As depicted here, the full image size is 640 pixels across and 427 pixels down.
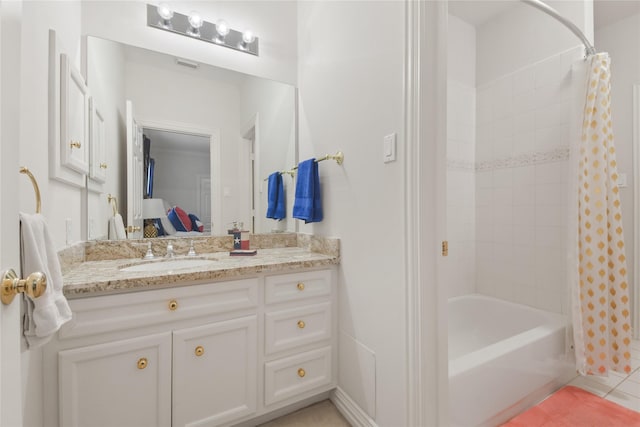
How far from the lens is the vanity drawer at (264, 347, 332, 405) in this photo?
55.7 inches

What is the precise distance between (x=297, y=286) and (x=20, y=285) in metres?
1.11

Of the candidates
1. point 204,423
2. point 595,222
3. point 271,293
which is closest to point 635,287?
point 595,222

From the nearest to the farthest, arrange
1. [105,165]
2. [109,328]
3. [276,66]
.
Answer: [109,328] → [105,165] → [276,66]

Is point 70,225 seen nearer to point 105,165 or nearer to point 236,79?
point 105,165

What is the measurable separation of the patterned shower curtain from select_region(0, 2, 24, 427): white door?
2310 mm

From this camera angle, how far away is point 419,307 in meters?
1.11

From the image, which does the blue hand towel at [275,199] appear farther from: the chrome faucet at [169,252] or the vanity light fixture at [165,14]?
the vanity light fixture at [165,14]

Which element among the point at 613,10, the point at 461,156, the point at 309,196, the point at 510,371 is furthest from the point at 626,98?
the point at 309,196

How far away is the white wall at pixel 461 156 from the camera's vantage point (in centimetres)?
239

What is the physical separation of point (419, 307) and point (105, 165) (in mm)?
1719

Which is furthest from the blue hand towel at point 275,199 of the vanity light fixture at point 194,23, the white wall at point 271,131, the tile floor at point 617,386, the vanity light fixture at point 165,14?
the tile floor at point 617,386

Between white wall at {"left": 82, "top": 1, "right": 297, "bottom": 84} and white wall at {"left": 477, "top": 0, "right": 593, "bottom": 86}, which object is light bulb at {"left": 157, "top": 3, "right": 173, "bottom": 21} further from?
white wall at {"left": 477, "top": 0, "right": 593, "bottom": 86}

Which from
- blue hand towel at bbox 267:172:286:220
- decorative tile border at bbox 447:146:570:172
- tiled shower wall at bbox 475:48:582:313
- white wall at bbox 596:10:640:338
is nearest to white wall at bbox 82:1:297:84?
blue hand towel at bbox 267:172:286:220

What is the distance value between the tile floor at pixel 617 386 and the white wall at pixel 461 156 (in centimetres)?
89
